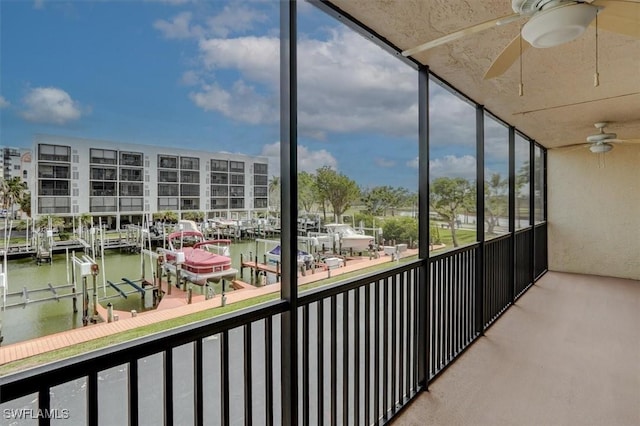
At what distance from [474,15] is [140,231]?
77.2 inches

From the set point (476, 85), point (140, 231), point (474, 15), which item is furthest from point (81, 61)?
point (476, 85)

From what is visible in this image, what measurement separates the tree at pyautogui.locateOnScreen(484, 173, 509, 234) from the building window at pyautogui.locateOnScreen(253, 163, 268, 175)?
3002 mm

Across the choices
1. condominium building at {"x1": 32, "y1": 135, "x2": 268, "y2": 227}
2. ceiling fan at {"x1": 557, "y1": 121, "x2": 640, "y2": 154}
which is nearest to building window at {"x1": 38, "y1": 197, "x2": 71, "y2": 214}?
condominium building at {"x1": 32, "y1": 135, "x2": 268, "y2": 227}

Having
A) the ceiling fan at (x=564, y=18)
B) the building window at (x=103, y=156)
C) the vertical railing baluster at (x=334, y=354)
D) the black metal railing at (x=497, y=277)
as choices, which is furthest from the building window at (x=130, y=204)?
the black metal railing at (x=497, y=277)

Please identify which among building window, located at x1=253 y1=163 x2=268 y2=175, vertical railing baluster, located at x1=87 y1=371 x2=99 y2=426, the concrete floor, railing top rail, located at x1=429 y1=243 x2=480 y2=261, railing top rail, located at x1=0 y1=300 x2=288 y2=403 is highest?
building window, located at x1=253 y1=163 x2=268 y2=175

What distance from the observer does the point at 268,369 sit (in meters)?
1.47

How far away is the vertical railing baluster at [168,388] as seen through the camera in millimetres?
1145

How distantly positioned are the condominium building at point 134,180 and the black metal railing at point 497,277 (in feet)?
10.6

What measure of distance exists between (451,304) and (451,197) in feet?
3.11

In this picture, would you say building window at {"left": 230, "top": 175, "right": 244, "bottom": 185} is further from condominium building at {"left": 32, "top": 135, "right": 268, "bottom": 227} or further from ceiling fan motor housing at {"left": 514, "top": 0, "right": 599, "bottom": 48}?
ceiling fan motor housing at {"left": 514, "top": 0, "right": 599, "bottom": 48}

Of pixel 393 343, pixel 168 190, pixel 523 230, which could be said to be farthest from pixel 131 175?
pixel 523 230

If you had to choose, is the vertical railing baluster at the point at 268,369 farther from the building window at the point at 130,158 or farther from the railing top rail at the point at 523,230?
the railing top rail at the point at 523,230

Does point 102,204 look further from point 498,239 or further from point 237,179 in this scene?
point 498,239

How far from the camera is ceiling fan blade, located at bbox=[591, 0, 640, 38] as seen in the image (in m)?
1.35
